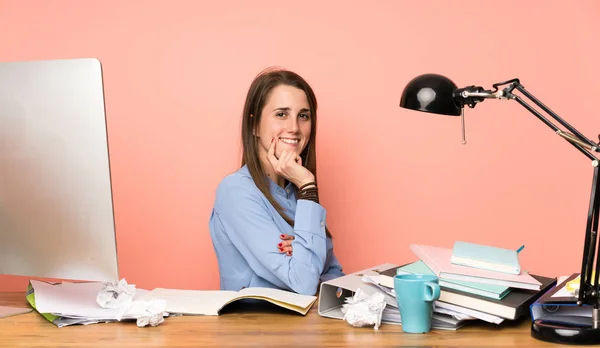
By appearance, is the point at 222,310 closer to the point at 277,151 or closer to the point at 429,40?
the point at 277,151

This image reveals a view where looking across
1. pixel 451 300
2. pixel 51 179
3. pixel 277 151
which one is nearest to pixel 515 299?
pixel 451 300

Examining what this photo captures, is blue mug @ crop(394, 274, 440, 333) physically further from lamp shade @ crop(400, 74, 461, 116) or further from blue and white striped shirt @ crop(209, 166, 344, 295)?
blue and white striped shirt @ crop(209, 166, 344, 295)

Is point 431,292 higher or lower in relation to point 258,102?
lower

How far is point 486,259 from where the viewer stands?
1.40 meters

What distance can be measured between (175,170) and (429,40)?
1132 millimetres

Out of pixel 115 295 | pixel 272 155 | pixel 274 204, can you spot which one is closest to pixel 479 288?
pixel 115 295

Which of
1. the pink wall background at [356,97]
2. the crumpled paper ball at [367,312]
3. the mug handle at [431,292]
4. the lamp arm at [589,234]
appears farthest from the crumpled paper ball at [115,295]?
the pink wall background at [356,97]

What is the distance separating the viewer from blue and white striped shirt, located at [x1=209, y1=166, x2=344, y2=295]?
76.7 inches

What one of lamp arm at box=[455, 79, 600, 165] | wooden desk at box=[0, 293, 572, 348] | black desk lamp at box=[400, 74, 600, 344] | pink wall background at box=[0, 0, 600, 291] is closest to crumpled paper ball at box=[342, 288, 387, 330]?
wooden desk at box=[0, 293, 572, 348]

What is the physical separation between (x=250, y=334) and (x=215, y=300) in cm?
26

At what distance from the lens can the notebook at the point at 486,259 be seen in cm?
139

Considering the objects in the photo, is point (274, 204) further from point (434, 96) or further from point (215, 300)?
A: point (434, 96)

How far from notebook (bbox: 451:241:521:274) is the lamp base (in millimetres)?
164

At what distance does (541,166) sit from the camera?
281 centimetres
